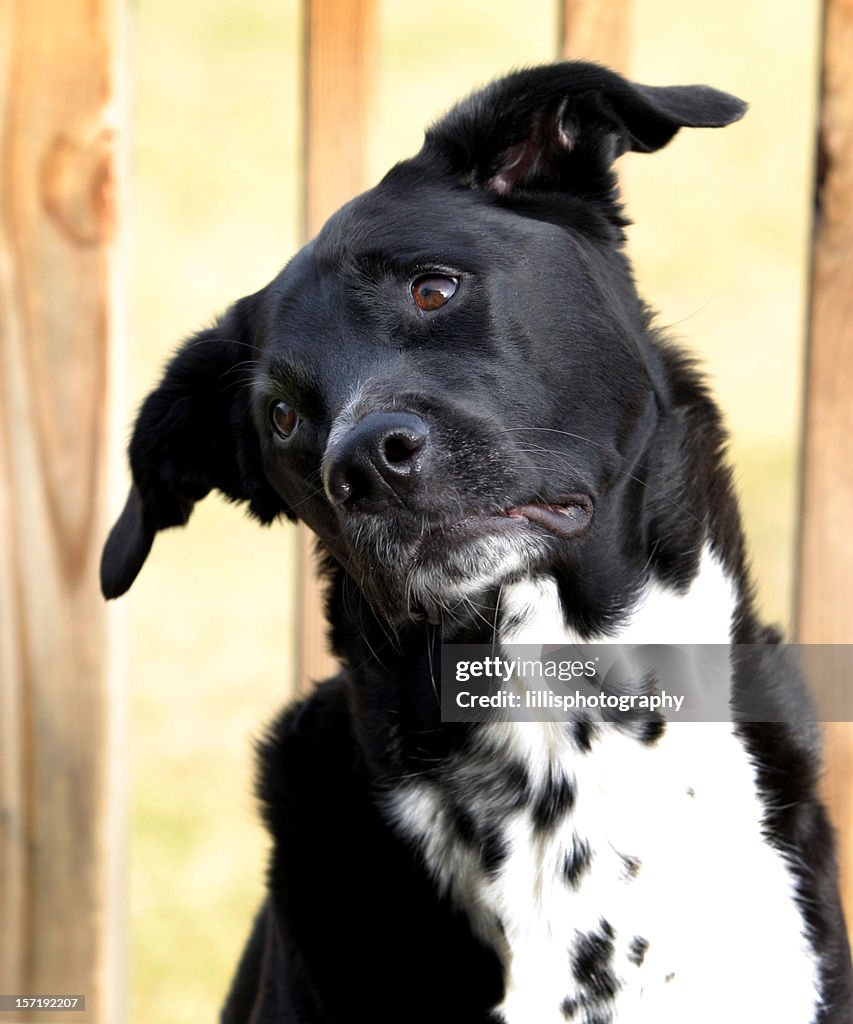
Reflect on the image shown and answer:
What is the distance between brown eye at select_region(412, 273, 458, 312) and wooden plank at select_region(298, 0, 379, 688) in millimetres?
616

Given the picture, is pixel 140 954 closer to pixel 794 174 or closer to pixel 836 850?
pixel 836 850

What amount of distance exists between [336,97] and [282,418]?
2.50ft

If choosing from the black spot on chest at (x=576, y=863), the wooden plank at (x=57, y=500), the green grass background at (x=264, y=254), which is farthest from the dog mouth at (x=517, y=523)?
the green grass background at (x=264, y=254)

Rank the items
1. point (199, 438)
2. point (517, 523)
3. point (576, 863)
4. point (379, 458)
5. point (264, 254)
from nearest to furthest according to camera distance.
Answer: point (379, 458) < point (517, 523) < point (576, 863) < point (199, 438) < point (264, 254)

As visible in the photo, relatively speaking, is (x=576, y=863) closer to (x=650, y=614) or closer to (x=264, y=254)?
(x=650, y=614)

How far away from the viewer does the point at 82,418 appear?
257 cm

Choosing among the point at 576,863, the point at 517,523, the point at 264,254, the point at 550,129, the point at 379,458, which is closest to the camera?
the point at 379,458

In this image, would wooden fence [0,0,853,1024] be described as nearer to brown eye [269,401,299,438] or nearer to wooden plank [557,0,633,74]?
wooden plank [557,0,633,74]

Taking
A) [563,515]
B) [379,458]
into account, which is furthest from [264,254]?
[379,458]

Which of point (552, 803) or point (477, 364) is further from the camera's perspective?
point (552, 803)

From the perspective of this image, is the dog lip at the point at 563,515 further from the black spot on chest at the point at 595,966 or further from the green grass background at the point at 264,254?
the green grass background at the point at 264,254

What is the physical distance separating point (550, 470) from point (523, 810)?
533mm

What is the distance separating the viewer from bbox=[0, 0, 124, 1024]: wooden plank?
2539 millimetres

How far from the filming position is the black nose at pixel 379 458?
69.6 inches
